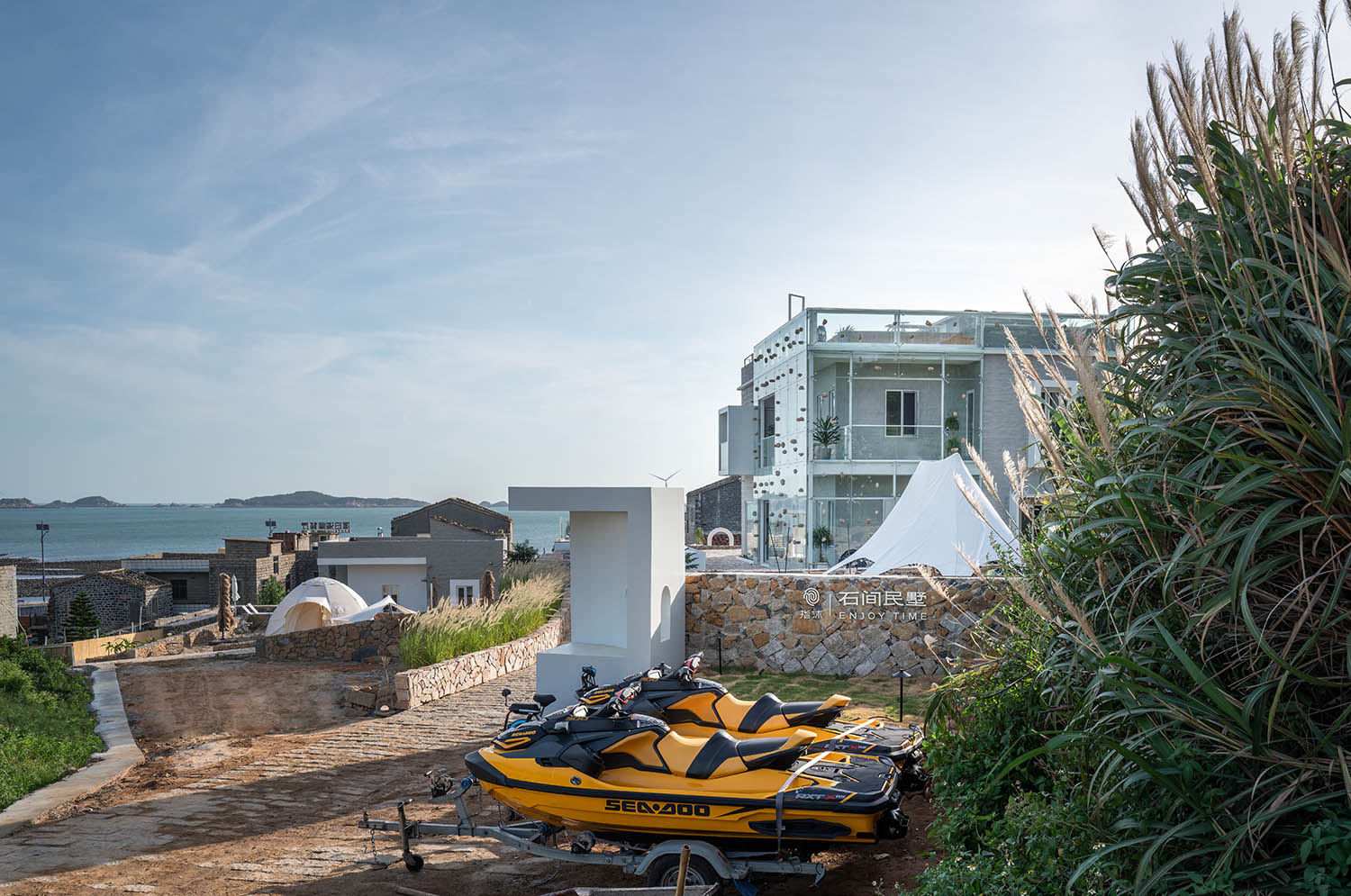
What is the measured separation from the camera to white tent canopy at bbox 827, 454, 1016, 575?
1283cm

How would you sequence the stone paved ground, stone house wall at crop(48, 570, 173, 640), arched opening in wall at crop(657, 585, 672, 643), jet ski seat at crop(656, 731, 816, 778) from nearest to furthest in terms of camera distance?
jet ski seat at crop(656, 731, 816, 778) < the stone paved ground < arched opening in wall at crop(657, 585, 672, 643) < stone house wall at crop(48, 570, 173, 640)

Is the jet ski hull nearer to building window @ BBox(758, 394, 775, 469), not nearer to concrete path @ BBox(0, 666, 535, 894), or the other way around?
concrete path @ BBox(0, 666, 535, 894)

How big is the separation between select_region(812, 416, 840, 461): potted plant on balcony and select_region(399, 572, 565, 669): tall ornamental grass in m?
7.79

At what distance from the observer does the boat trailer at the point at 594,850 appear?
15.5 feet

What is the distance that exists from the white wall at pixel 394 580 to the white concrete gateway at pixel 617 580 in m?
21.3

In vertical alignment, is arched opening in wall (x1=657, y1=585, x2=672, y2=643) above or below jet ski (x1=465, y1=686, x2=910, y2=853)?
above

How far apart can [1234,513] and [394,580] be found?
30.6 metres

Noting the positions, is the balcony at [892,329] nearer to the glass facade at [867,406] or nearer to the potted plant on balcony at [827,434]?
the glass facade at [867,406]

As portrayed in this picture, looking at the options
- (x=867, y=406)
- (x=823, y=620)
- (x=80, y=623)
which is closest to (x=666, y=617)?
(x=823, y=620)

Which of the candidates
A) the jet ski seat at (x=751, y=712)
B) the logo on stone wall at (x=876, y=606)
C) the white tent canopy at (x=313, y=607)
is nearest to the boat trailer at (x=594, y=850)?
the jet ski seat at (x=751, y=712)

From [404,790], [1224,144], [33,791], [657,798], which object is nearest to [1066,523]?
[1224,144]

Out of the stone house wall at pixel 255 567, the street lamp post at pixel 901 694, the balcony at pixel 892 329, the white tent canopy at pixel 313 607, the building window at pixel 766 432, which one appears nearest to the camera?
the street lamp post at pixel 901 694

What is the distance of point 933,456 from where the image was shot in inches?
814

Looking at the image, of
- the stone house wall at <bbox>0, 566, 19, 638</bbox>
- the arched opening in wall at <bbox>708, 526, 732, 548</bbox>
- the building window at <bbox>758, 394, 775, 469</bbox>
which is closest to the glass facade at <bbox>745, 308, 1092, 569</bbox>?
the building window at <bbox>758, 394, 775, 469</bbox>
